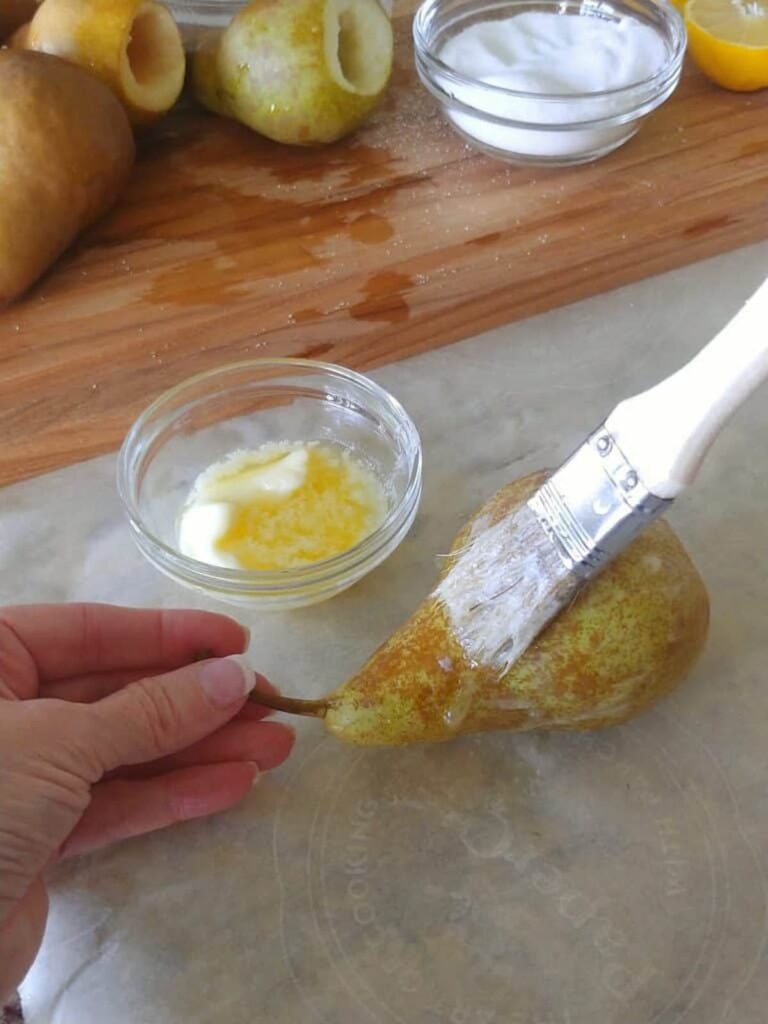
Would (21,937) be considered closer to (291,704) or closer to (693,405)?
(291,704)

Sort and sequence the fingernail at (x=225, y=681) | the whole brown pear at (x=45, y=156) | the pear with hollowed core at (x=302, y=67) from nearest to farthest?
the fingernail at (x=225, y=681) → the whole brown pear at (x=45, y=156) → the pear with hollowed core at (x=302, y=67)

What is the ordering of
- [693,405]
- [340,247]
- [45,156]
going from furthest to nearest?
[340,247] < [45,156] < [693,405]

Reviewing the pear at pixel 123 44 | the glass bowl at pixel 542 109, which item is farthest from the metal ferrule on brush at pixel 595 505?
the pear at pixel 123 44

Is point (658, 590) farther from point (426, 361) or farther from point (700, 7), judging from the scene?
point (700, 7)

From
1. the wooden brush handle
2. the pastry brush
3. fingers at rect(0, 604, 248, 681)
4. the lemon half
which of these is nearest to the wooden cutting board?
the lemon half

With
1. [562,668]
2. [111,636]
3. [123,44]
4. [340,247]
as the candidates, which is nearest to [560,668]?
[562,668]

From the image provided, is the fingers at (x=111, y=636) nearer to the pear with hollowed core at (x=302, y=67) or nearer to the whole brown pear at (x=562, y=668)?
the whole brown pear at (x=562, y=668)

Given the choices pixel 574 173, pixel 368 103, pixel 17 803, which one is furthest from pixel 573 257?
pixel 17 803
